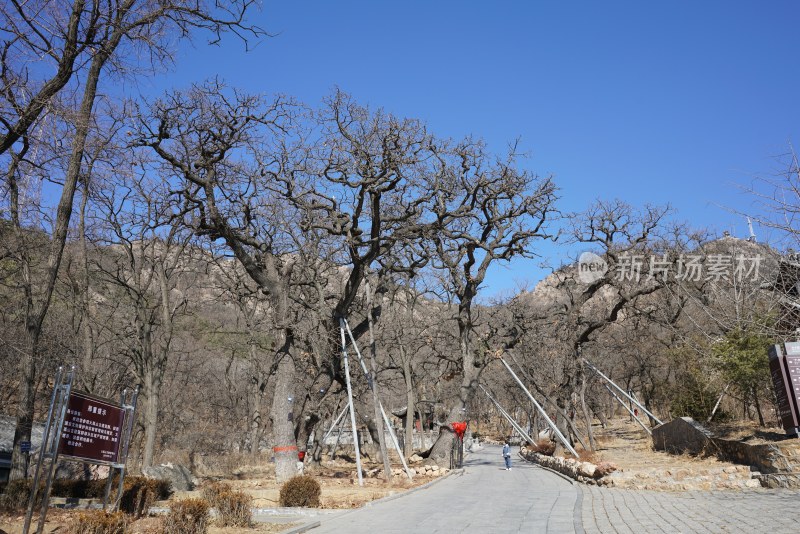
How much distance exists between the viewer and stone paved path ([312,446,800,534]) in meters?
8.90

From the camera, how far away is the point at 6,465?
17734 millimetres

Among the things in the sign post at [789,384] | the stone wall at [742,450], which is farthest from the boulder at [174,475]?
the sign post at [789,384]

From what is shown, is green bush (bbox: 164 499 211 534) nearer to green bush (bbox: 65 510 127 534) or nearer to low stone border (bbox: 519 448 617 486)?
green bush (bbox: 65 510 127 534)

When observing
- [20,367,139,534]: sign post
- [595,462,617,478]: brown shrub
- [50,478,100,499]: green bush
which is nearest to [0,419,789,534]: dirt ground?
[595,462,617,478]: brown shrub

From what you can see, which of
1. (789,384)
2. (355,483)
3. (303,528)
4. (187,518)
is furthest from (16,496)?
(789,384)

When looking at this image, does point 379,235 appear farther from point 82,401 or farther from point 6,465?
point 6,465

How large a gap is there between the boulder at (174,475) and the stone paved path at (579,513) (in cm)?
661

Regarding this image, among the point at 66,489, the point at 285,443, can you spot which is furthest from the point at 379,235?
the point at 66,489

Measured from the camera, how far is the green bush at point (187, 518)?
7973 mm

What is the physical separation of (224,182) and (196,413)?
98.0 feet

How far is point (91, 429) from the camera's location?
906 cm

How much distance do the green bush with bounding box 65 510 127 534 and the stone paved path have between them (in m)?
2.89

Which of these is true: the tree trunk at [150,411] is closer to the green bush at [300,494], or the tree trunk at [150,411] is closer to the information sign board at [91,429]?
the green bush at [300,494]

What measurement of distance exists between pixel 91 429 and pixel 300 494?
188 inches
